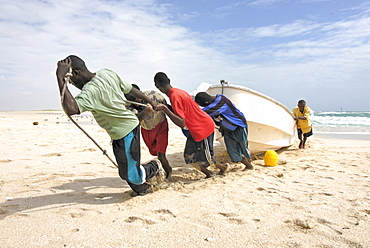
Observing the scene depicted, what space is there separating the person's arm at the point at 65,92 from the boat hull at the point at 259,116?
11.0 feet

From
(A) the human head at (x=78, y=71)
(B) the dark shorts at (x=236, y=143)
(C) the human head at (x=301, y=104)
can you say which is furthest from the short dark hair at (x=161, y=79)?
(C) the human head at (x=301, y=104)

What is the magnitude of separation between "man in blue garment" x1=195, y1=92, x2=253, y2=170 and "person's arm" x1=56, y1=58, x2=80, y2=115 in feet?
7.19

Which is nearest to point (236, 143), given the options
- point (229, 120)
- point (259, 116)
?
point (229, 120)

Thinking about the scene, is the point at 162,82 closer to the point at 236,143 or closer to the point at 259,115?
the point at 236,143

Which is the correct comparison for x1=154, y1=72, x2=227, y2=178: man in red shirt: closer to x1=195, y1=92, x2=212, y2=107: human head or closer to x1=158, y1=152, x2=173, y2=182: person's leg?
x1=158, y1=152, x2=173, y2=182: person's leg

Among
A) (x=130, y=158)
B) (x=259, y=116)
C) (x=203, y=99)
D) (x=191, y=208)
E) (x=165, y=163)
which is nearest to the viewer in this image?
(x=191, y=208)

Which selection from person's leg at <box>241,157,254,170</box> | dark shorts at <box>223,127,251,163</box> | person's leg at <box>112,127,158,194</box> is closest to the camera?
person's leg at <box>112,127,158,194</box>

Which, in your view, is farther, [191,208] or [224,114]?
[224,114]

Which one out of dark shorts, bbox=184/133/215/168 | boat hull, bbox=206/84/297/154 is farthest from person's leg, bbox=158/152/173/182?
boat hull, bbox=206/84/297/154

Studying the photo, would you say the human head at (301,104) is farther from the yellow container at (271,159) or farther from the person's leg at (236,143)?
the person's leg at (236,143)

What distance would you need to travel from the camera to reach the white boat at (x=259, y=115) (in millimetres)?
5555

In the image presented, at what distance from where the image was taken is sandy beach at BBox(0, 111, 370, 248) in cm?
240

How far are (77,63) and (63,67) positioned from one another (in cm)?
24

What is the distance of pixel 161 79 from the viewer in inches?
157
